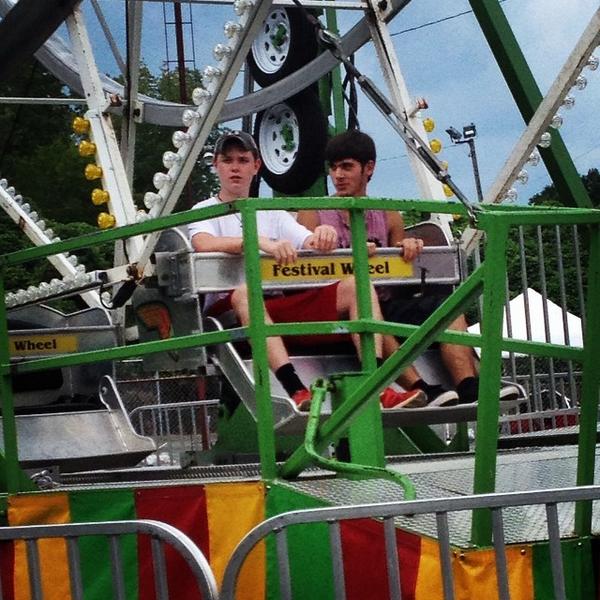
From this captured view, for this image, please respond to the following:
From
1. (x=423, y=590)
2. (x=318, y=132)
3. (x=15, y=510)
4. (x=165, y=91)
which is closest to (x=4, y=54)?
(x=15, y=510)

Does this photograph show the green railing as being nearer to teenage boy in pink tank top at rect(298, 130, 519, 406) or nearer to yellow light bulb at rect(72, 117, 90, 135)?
teenage boy in pink tank top at rect(298, 130, 519, 406)

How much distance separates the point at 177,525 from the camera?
5.14 metres

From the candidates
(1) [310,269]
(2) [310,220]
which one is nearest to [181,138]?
(2) [310,220]

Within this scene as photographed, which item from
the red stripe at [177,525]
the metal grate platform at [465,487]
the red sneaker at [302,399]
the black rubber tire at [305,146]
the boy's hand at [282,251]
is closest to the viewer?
the metal grate platform at [465,487]

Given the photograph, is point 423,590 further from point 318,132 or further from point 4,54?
point 318,132

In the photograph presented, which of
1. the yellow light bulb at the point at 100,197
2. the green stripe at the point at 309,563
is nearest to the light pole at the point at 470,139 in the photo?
the yellow light bulb at the point at 100,197

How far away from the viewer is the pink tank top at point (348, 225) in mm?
6891

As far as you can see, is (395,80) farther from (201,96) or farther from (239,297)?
(239,297)

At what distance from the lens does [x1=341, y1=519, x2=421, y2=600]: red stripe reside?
13.0ft

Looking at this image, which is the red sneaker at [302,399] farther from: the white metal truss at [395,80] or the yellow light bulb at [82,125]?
the yellow light bulb at [82,125]

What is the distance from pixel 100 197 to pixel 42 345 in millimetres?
1338

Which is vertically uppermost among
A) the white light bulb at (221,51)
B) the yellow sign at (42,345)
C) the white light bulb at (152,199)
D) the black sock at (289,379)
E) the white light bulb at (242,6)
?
the white light bulb at (242,6)

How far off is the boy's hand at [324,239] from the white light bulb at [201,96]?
2.10 m

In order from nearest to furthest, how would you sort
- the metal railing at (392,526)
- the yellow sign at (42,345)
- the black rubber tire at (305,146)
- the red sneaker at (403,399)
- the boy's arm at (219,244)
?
the metal railing at (392,526) < the red sneaker at (403,399) < the boy's arm at (219,244) < the yellow sign at (42,345) < the black rubber tire at (305,146)
